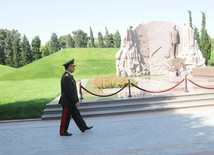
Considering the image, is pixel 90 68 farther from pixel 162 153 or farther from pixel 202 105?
pixel 162 153

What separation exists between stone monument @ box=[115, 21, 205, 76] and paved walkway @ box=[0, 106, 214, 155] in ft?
54.4

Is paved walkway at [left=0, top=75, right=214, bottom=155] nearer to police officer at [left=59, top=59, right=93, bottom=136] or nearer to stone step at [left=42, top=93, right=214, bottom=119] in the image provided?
police officer at [left=59, top=59, right=93, bottom=136]

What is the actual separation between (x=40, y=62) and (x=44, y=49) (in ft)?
107

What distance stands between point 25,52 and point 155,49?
127 feet

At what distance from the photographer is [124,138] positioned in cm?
439

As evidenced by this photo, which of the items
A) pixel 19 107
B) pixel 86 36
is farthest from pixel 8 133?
pixel 86 36

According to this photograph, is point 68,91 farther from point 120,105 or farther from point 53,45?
point 53,45

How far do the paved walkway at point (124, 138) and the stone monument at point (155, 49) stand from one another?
1659cm

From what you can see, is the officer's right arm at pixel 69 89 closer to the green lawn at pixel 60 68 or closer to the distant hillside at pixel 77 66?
the green lawn at pixel 60 68

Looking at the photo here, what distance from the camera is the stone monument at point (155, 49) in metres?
22.2

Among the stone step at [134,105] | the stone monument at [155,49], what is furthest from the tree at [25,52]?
the stone step at [134,105]

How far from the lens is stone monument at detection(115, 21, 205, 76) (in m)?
22.2

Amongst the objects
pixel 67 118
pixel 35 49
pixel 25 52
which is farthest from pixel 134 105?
pixel 35 49

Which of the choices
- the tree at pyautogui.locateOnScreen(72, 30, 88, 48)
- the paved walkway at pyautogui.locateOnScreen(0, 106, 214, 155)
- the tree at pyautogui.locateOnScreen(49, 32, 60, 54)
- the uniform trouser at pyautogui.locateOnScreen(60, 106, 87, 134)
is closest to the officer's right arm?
the uniform trouser at pyautogui.locateOnScreen(60, 106, 87, 134)
